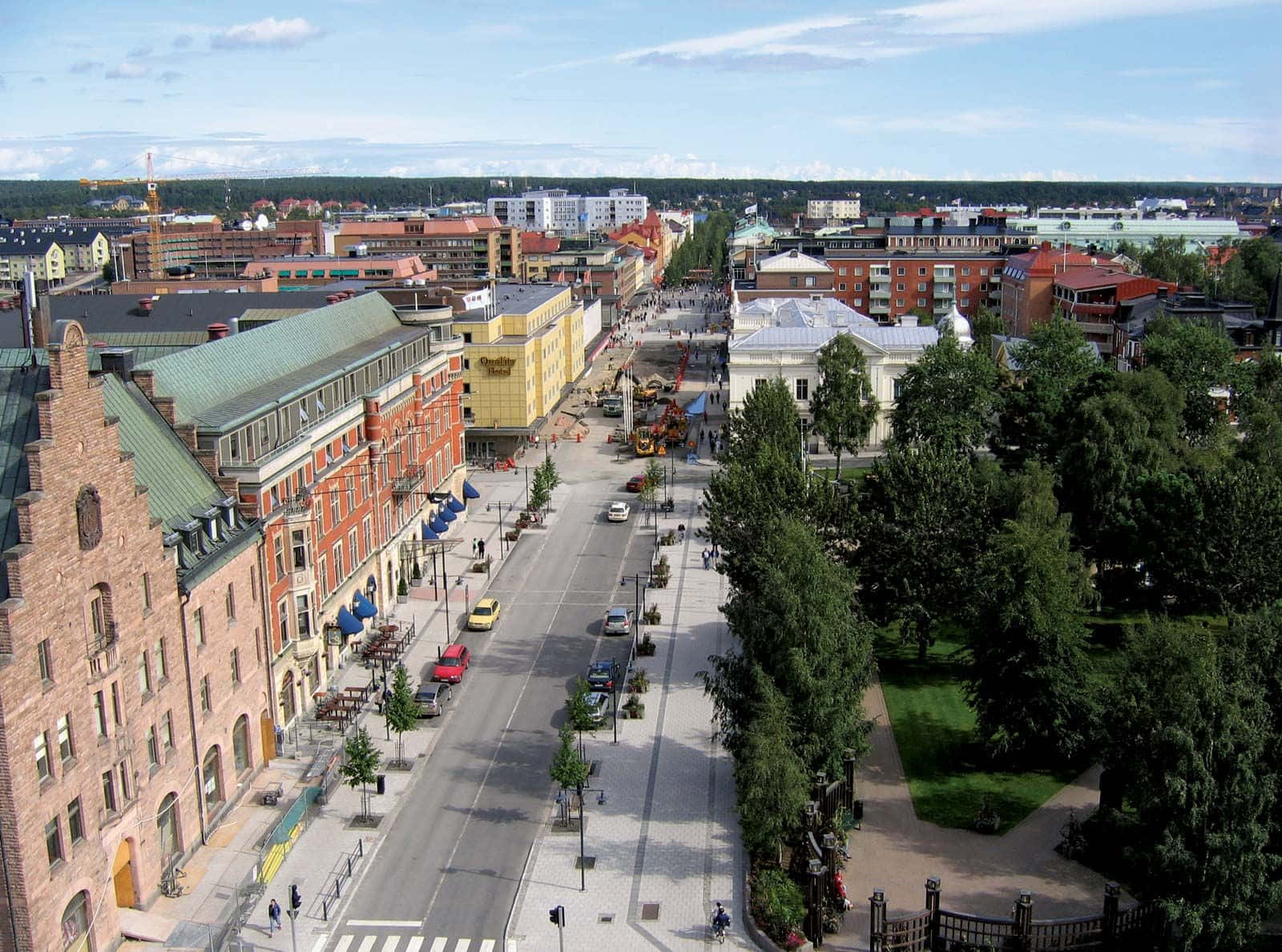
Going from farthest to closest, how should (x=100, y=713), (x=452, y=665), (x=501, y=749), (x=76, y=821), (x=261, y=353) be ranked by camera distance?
(x=261, y=353) < (x=452, y=665) < (x=501, y=749) < (x=100, y=713) < (x=76, y=821)

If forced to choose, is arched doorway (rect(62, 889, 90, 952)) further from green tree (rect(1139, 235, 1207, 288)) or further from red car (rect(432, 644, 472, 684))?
green tree (rect(1139, 235, 1207, 288))

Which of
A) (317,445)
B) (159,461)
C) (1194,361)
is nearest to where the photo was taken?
(159,461)

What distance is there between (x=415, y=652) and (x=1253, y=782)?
36.8m

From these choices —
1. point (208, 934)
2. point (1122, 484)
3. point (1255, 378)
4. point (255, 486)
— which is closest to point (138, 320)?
point (255, 486)

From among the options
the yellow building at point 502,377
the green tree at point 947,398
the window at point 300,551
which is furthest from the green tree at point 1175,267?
the window at point 300,551

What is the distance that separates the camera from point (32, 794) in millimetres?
30375

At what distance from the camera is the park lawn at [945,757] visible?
4172 centimetres

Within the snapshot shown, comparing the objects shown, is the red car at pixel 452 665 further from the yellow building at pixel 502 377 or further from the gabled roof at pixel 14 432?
the yellow building at pixel 502 377

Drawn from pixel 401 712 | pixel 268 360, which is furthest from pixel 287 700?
pixel 268 360

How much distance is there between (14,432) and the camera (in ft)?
115

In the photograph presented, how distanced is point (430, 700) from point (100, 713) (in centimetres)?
1734

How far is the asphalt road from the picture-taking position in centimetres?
3706

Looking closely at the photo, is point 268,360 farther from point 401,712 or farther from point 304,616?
point 401,712

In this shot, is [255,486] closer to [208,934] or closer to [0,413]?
[0,413]
